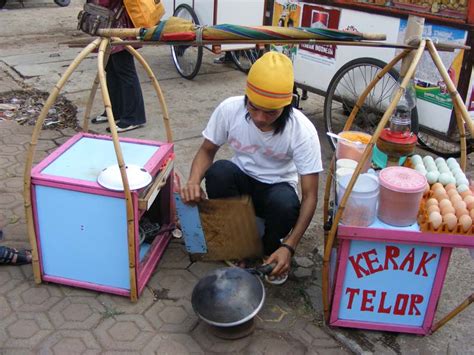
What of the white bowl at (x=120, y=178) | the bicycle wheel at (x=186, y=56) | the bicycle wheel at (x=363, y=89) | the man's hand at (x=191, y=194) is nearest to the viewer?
the white bowl at (x=120, y=178)

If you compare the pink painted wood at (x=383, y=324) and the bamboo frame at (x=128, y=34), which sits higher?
the bamboo frame at (x=128, y=34)

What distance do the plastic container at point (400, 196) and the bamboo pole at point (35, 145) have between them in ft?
4.42

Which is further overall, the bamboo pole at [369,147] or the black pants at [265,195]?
the black pants at [265,195]

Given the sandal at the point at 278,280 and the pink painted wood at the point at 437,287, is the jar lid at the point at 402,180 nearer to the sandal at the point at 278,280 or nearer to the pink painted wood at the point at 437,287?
the pink painted wood at the point at 437,287

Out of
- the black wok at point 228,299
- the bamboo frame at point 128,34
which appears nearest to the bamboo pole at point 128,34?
the bamboo frame at point 128,34

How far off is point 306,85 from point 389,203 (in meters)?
2.55

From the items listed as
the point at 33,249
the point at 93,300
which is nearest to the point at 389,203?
the point at 93,300

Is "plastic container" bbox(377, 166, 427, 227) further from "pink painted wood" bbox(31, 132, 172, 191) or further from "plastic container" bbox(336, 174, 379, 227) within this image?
"pink painted wood" bbox(31, 132, 172, 191)

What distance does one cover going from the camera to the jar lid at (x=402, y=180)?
1999 mm

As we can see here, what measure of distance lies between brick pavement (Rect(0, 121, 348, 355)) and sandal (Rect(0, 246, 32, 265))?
0.03 meters

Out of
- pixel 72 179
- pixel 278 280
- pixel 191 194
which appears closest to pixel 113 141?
pixel 72 179

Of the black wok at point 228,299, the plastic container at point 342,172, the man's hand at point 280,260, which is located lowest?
the black wok at point 228,299

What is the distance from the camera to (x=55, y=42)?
7.34 metres

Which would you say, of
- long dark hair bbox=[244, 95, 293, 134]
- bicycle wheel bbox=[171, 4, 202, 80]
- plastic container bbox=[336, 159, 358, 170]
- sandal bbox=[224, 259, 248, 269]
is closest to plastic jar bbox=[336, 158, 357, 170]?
plastic container bbox=[336, 159, 358, 170]
